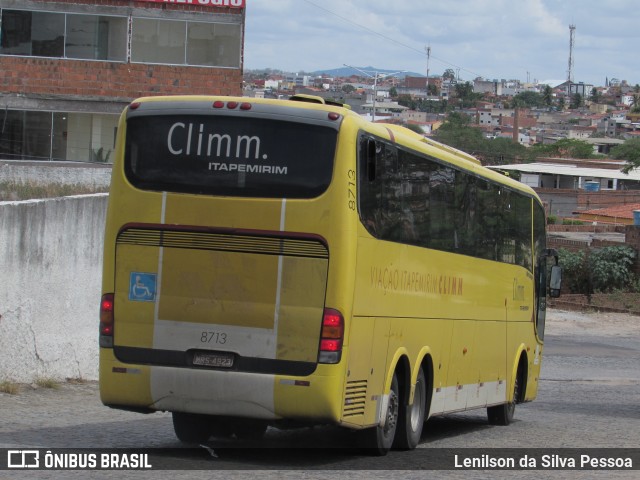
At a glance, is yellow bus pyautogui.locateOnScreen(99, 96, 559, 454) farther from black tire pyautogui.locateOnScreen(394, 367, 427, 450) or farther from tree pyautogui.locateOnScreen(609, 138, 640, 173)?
tree pyautogui.locateOnScreen(609, 138, 640, 173)

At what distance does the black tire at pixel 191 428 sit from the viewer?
12.2 m

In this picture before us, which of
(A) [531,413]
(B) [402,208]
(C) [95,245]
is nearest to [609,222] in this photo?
(A) [531,413]

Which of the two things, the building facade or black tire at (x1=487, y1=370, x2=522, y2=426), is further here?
the building facade

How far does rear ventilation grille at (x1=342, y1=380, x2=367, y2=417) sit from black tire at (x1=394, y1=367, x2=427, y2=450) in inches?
58.3

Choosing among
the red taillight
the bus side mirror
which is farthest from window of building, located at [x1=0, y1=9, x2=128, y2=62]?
the red taillight

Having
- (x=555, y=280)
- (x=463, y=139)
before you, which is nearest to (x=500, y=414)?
(x=555, y=280)

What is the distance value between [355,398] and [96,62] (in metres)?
27.9

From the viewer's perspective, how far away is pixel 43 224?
16703 mm

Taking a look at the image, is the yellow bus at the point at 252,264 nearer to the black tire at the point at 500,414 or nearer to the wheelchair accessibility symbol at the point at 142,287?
the wheelchair accessibility symbol at the point at 142,287

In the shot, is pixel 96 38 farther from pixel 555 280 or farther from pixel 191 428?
pixel 191 428

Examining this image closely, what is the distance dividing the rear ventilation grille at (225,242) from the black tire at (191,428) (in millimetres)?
2226

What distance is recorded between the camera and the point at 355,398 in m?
10.9

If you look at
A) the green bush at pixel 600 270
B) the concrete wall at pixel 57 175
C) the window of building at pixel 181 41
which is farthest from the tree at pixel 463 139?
the concrete wall at pixel 57 175

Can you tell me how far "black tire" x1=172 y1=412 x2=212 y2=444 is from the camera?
40.2 feet
